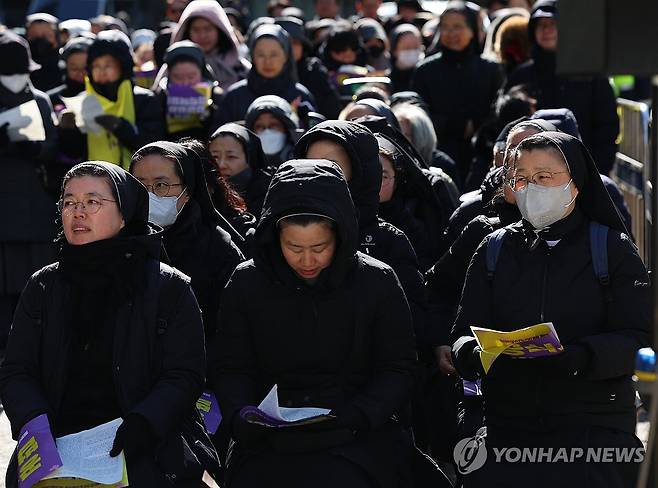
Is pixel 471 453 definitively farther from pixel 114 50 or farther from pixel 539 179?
pixel 114 50

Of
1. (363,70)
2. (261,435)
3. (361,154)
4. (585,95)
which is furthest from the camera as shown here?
(363,70)

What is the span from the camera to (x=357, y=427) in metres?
4.78

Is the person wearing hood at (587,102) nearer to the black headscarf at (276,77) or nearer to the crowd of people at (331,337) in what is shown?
the black headscarf at (276,77)

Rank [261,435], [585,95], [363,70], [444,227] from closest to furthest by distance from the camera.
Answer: [261,435]
[444,227]
[585,95]
[363,70]

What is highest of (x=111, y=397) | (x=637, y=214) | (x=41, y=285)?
(x=41, y=285)

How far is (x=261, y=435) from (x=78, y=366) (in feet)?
2.28

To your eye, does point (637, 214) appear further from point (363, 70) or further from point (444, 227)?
point (444, 227)

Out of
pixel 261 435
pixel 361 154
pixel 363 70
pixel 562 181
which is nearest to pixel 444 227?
pixel 361 154

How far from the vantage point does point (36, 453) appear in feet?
15.0

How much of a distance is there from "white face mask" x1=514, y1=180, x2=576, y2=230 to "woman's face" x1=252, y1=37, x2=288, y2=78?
16.3 feet

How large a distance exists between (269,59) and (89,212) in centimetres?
505

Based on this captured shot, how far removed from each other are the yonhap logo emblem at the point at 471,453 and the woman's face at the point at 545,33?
4.79 meters

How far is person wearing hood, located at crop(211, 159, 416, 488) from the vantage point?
4762 millimetres

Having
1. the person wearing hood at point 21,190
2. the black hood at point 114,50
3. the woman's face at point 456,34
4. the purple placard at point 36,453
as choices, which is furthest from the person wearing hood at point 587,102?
the purple placard at point 36,453
